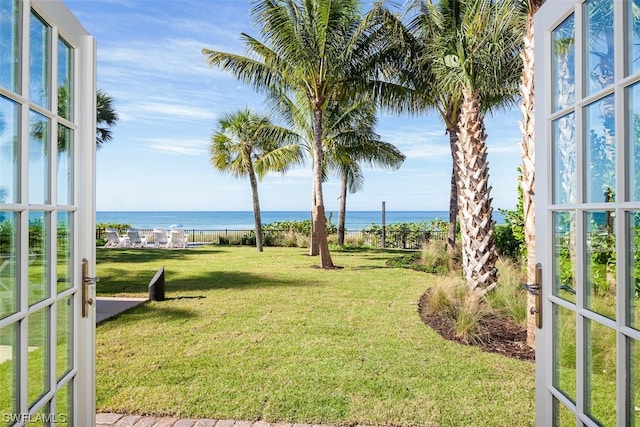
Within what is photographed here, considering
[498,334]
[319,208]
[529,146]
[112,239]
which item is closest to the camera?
[529,146]

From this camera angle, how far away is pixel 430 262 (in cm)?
1194

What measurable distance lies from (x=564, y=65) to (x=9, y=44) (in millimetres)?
2427

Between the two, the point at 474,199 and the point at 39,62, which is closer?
the point at 39,62

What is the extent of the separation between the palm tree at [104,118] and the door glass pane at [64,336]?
1404 centimetres

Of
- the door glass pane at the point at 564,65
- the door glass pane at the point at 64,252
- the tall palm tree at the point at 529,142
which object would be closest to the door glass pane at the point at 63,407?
the door glass pane at the point at 64,252

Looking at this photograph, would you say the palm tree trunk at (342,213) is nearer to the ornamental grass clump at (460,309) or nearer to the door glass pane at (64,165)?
the ornamental grass clump at (460,309)

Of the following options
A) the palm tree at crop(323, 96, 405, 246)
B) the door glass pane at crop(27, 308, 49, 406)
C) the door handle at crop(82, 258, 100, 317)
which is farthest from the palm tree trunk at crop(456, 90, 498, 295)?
the palm tree at crop(323, 96, 405, 246)

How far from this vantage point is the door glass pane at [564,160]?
80.2 inches

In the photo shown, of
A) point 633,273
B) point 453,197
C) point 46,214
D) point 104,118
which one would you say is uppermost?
point 104,118

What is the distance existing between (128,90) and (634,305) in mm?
52715

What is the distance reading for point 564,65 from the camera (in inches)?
83.2

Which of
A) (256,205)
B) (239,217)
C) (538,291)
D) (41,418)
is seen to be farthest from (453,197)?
(239,217)

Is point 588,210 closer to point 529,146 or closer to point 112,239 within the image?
point 529,146

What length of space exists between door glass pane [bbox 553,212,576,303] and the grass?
5.37 ft
